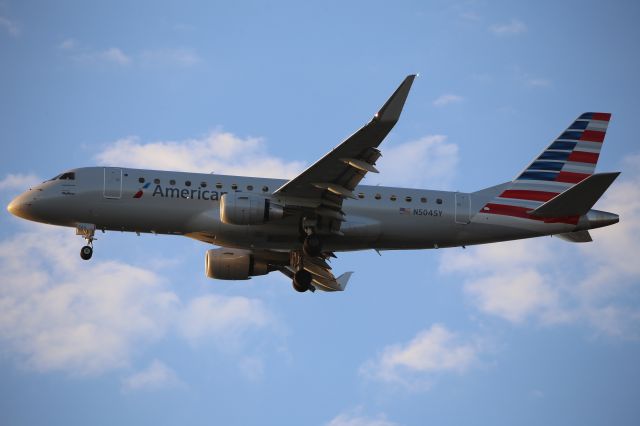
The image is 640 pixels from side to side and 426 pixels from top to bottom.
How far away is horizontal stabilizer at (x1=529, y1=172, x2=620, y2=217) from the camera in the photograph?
167 feet

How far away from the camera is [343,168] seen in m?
50.1

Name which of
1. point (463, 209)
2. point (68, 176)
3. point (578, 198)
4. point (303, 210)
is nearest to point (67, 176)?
point (68, 176)

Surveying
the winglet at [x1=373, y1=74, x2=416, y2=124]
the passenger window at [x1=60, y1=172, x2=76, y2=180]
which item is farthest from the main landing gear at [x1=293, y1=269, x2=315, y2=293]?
the winglet at [x1=373, y1=74, x2=416, y2=124]

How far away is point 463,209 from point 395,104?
39.9 feet

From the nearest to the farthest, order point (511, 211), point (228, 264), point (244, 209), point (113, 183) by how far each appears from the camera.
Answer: point (244, 209)
point (113, 183)
point (511, 211)
point (228, 264)

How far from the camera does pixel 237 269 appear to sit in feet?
191

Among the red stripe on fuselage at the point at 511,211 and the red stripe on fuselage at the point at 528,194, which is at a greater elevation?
the red stripe on fuselage at the point at 528,194

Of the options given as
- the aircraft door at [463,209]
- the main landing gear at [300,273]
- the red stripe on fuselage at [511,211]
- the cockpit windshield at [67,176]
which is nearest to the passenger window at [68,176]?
the cockpit windshield at [67,176]

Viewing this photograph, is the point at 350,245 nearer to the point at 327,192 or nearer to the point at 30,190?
the point at 327,192

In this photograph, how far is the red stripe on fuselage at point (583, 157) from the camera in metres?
58.6

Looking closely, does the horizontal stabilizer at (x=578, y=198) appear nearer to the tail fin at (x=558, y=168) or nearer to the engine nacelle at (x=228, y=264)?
the tail fin at (x=558, y=168)

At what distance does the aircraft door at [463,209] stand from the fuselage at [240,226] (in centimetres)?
5

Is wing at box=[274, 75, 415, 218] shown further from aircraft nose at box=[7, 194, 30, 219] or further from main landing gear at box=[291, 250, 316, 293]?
aircraft nose at box=[7, 194, 30, 219]

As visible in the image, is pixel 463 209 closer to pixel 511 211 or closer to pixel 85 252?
pixel 511 211
